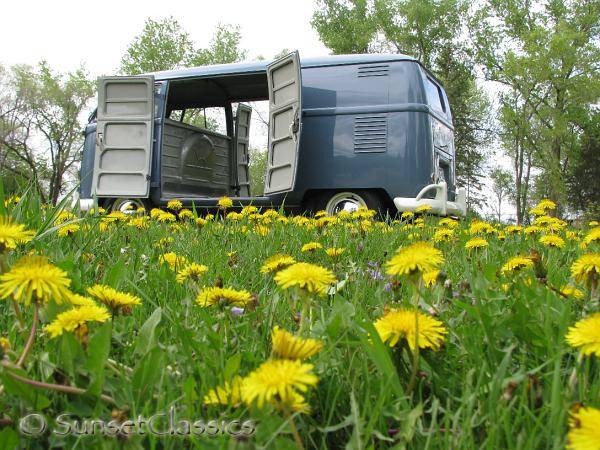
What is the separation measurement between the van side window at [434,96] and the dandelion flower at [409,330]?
221 inches

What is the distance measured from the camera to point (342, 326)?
946 millimetres

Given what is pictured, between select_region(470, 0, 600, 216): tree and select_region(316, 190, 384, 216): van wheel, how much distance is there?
1932 centimetres

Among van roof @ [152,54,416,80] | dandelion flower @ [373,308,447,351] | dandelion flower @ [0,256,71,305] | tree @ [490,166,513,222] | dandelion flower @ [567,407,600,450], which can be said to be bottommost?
dandelion flower @ [567,407,600,450]

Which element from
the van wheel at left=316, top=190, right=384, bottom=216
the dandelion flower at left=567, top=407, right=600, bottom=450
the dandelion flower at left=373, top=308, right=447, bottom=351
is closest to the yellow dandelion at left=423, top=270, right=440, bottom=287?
the dandelion flower at left=373, top=308, right=447, bottom=351

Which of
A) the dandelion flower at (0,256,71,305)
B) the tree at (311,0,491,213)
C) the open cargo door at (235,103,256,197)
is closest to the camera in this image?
the dandelion flower at (0,256,71,305)

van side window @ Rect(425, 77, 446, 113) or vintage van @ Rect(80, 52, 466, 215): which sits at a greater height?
van side window @ Rect(425, 77, 446, 113)

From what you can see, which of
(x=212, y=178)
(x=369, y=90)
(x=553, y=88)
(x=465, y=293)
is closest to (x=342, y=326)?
(x=465, y=293)

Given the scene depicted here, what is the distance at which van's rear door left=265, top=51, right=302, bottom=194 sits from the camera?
5582 mm

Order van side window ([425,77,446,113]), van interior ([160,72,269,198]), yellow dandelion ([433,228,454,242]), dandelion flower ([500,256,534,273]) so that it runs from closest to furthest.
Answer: dandelion flower ([500,256,534,273]) → yellow dandelion ([433,228,454,242]) → van side window ([425,77,446,113]) → van interior ([160,72,269,198])

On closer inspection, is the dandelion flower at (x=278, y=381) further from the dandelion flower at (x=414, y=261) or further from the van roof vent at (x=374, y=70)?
the van roof vent at (x=374, y=70)

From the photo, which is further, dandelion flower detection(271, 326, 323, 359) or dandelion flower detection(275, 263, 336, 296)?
dandelion flower detection(275, 263, 336, 296)

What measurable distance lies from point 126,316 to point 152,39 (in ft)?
92.6

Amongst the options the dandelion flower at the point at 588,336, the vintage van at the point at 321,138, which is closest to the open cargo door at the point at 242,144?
the vintage van at the point at 321,138

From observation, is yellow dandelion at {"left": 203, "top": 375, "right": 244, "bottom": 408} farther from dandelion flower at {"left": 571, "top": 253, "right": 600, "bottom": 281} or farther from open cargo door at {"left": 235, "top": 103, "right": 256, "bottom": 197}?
open cargo door at {"left": 235, "top": 103, "right": 256, "bottom": 197}
